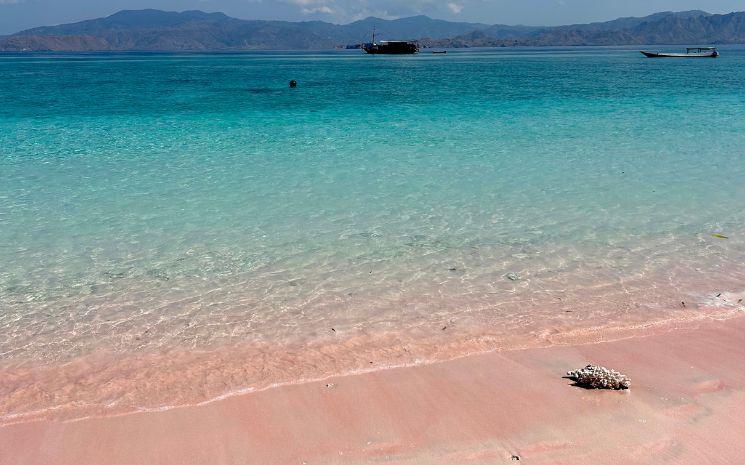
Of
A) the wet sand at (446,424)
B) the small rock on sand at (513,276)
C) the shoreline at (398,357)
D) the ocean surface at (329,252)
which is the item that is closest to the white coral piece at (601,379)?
the wet sand at (446,424)

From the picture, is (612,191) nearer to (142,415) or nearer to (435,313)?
(435,313)

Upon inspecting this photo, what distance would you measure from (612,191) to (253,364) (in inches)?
391

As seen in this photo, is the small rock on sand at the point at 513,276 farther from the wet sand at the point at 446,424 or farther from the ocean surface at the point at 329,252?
the wet sand at the point at 446,424

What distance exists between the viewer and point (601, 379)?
5539 millimetres

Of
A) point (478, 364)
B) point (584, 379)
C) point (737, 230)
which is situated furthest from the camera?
point (737, 230)

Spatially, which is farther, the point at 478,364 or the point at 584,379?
the point at 478,364

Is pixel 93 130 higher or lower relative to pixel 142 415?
higher

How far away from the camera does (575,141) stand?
64.6ft

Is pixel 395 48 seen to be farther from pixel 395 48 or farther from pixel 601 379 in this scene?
pixel 601 379

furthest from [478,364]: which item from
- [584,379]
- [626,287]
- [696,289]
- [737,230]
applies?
[737,230]

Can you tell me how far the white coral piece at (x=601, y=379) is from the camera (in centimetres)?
552

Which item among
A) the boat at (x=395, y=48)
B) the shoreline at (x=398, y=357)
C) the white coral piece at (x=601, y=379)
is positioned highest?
the boat at (x=395, y=48)

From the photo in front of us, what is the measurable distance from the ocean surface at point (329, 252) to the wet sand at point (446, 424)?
0.38 meters

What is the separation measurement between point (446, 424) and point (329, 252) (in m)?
4.89
